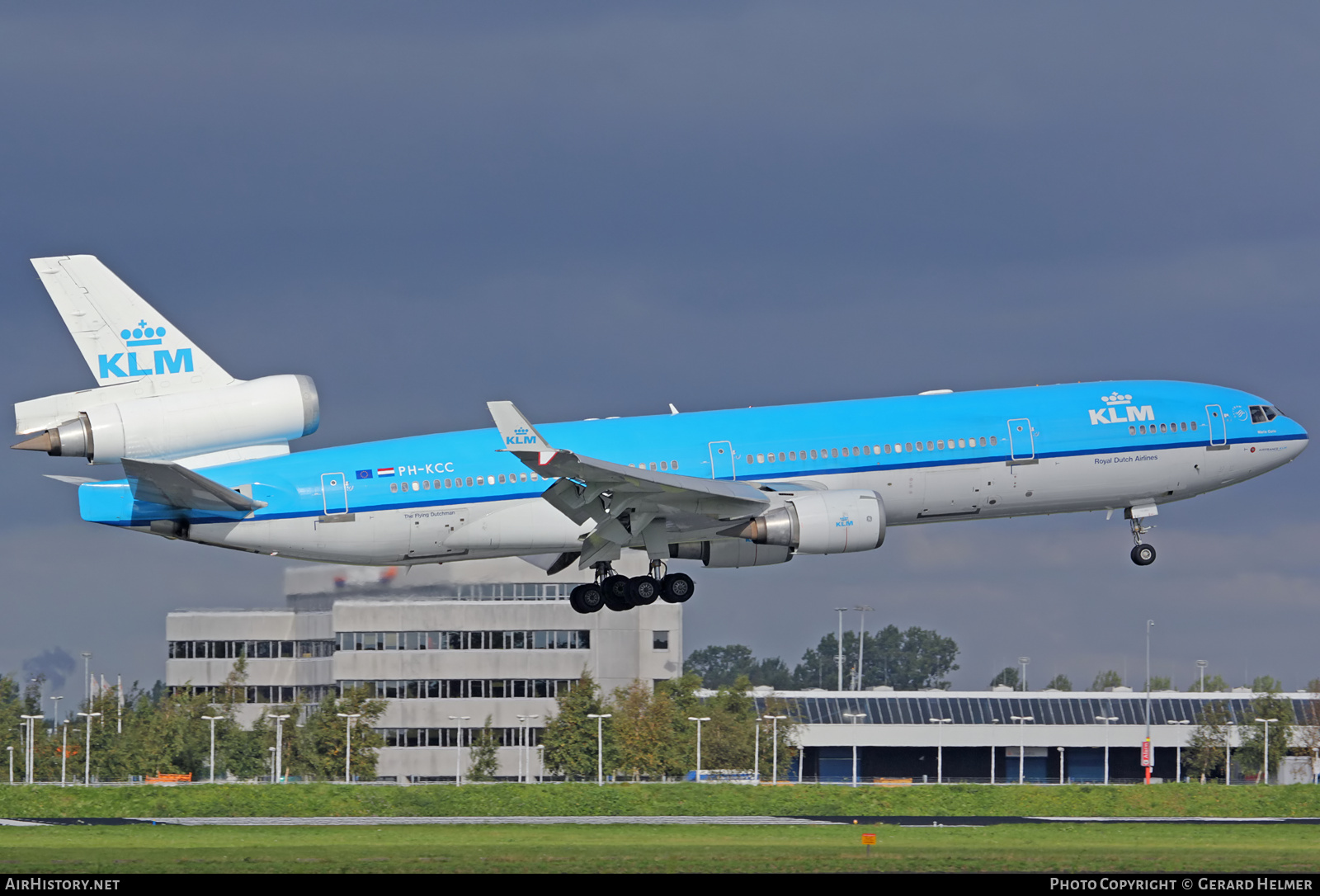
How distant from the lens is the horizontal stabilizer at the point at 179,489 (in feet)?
145

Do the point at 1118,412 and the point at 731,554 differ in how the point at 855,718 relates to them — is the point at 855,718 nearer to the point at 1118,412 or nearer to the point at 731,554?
→ the point at 1118,412

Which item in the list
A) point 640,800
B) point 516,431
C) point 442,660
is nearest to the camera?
point 516,431

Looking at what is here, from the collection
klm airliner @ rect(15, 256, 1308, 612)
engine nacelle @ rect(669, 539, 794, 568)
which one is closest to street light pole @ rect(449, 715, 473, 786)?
klm airliner @ rect(15, 256, 1308, 612)

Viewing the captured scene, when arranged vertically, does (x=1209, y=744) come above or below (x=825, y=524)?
below

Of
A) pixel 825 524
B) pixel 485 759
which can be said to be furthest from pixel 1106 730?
pixel 825 524

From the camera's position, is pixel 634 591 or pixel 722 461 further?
pixel 634 591

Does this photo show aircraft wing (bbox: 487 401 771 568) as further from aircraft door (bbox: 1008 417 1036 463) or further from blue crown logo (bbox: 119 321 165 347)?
blue crown logo (bbox: 119 321 165 347)

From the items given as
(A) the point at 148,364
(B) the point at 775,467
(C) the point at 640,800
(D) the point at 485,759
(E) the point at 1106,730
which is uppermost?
(A) the point at 148,364

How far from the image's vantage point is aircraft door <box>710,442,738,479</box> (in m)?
48.5

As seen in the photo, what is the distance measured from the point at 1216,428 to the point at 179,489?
3144 cm

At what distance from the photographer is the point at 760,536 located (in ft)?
156

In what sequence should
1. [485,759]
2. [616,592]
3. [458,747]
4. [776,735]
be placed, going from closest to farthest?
[616,592] < [485,759] < [458,747] < [776,735]

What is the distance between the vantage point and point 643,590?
49.7 meters

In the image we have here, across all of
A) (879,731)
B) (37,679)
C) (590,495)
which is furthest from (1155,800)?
(37,679)
